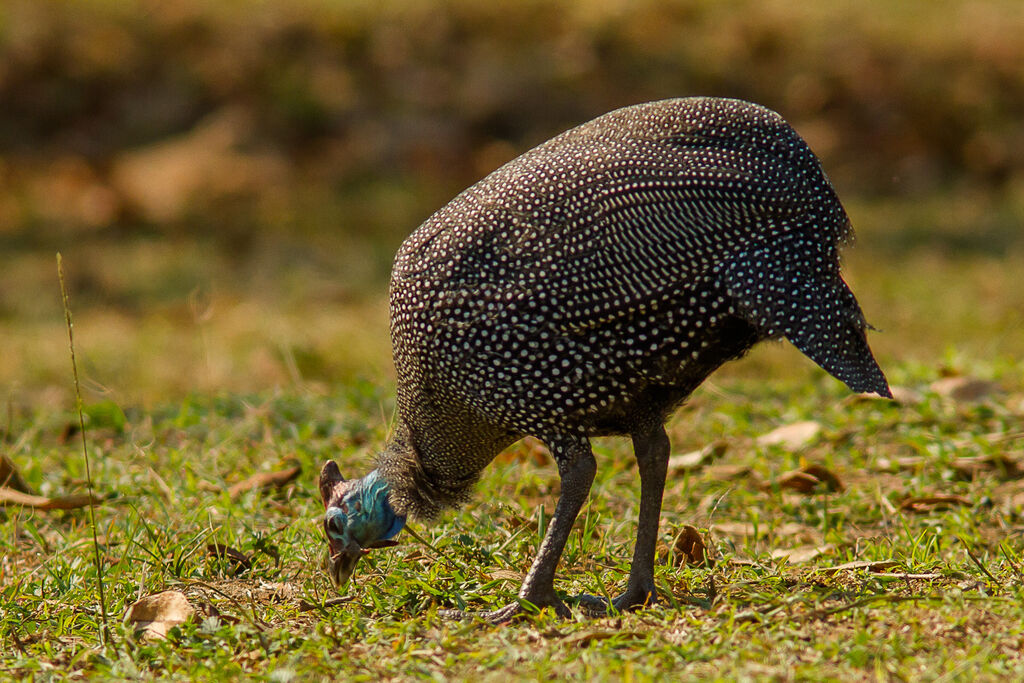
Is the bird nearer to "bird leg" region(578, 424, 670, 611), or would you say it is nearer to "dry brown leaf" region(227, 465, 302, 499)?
"bird leg" region(578, 424, 670, 611)

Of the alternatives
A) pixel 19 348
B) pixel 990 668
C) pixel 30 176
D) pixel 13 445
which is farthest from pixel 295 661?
pixel 30 176

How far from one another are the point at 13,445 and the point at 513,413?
3042 mm

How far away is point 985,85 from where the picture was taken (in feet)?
42.3

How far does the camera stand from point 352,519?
3.72 m

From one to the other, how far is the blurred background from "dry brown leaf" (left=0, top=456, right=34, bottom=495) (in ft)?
17.9

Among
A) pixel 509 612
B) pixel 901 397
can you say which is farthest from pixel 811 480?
pixel 509 612

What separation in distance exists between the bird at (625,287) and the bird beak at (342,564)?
52 cm

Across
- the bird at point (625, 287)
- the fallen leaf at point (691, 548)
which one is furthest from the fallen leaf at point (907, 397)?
the bird at point (625, 287)

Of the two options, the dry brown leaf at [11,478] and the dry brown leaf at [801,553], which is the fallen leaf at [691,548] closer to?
the dry brown leaf at [801,553]

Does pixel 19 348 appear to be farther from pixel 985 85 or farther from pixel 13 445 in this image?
pixel 985 85

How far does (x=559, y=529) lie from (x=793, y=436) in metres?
2.01

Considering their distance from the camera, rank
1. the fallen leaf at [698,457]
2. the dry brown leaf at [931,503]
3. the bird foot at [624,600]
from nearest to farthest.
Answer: the bird foot at [624,600] < the dry brown leaf at [931,503] < the fallen leaf at [698,457]

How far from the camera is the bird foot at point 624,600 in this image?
348 centimetres

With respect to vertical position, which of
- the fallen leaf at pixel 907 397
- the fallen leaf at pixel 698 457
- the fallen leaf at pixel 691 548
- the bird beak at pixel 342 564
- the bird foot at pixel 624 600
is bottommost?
the fallen leaf at pixel 698 457
